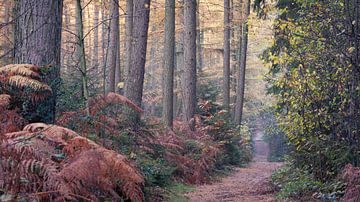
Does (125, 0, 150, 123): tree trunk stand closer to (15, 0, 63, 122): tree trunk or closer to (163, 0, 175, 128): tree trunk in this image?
(163, 0, 175, 128): tree trunk

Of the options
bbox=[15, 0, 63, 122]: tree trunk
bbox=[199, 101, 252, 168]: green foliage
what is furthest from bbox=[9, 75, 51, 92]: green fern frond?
bbox=[199, 101, 252, 168]: green foliage

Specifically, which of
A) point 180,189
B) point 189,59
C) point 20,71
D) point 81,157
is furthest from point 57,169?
point 189,59

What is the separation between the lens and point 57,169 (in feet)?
14.5

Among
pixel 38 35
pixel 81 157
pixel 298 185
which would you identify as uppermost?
pixel 38 35

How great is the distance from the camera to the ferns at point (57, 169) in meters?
3.94

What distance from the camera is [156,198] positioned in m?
6.91

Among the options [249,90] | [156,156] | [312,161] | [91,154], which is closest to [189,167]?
[156,156]

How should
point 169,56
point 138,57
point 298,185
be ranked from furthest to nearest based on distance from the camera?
point 169,56 → point 138,57 → point 298,185

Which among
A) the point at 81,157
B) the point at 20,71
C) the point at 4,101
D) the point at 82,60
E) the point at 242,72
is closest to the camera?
the point at 81,157

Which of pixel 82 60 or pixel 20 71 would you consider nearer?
pixel 20 71

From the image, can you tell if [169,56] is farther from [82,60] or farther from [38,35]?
[38,35]

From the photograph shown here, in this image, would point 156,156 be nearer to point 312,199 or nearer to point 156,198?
point 156,198

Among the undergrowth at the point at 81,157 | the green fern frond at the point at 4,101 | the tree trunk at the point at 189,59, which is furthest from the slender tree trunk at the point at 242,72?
the green fern frond at the point at 4,101

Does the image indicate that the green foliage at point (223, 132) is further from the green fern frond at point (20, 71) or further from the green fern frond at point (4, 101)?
the green fern frond at point (4, 101)
